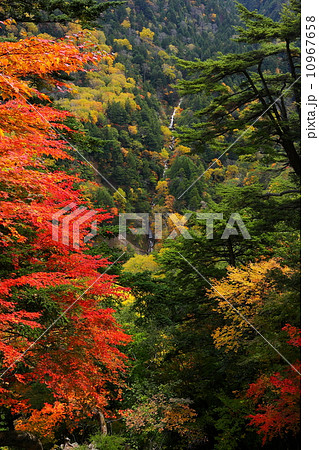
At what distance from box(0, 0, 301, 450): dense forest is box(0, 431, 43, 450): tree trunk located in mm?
35

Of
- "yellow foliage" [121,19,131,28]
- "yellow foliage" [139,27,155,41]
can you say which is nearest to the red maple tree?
"yellow foliage" [121,19,131,28]

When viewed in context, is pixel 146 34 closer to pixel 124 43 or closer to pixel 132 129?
pixel 124 43

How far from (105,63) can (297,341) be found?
11731 centimetres

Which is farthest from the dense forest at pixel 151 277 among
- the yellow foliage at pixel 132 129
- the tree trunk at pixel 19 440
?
the yellow foliage at pixel 132 129

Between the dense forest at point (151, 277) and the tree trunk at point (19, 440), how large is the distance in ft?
0.11

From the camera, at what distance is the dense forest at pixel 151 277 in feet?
19.5

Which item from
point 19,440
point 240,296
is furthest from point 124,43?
point 19,440

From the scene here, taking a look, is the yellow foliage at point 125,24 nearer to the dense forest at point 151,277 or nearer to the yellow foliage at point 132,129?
the yellow foliage at point 132,129

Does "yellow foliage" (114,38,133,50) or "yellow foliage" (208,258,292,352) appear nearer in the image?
"yellow foliage" (208,258,292,352)

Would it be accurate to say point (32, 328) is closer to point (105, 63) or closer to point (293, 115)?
point (293, 115)


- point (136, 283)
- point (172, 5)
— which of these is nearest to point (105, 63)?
point (172, 5)

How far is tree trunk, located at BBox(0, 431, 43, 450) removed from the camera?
8.55m

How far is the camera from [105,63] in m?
109

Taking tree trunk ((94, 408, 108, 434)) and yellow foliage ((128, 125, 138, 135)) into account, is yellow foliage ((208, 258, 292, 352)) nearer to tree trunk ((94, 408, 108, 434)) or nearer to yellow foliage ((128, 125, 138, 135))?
tree trunk ((94, 408, 108, 434))
